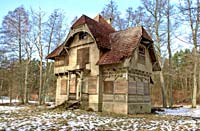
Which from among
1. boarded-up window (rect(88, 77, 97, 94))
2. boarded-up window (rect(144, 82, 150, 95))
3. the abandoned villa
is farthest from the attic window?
boarded-up window (rect(144, 82, 150, 95))

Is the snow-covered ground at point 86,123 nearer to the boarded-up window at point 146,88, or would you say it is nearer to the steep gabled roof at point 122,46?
the steep gabled roof at point 122,46

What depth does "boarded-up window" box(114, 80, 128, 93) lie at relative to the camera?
16.1m

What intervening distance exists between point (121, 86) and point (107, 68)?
6.17ft

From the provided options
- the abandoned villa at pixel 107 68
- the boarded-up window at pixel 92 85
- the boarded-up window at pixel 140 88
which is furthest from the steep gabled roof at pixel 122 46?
the boarded-up window at pixel 140 88

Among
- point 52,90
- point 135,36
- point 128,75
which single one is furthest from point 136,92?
point 52,90

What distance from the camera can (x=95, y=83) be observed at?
17344 mm

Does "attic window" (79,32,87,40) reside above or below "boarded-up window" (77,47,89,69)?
above

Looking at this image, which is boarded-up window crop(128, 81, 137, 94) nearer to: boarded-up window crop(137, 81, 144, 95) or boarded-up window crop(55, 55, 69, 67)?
boarded-up window crop(137, 81, 144, 95)

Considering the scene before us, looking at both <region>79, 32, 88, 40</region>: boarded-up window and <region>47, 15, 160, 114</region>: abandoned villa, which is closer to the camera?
<region>47, 15, 160, 114</region>: abandoned villa

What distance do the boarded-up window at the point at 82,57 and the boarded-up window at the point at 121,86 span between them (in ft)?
10.6

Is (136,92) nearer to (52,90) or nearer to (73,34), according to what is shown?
(73,34)

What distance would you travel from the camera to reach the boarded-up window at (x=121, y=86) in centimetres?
1611

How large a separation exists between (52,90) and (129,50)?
29703 millimetres

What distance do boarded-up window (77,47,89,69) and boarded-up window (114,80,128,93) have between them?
322 cm
